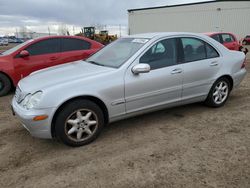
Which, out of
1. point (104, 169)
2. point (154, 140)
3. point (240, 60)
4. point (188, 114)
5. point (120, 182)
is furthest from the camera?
point (240, 60)

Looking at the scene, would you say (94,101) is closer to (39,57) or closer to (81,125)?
(81,125)

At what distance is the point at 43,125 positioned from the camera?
3.38m

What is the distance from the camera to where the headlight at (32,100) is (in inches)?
133

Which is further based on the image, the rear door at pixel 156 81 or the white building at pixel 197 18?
the white building at pixel 197 18

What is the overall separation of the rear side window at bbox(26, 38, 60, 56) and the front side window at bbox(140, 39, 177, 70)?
3595 millimetres

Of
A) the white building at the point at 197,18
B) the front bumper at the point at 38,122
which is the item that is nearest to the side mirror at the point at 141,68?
the front bumper at the point at 38,122

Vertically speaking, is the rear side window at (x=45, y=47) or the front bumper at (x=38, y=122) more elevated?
the rear side window at (x=45, y=47)

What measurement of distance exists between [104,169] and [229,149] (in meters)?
1.67

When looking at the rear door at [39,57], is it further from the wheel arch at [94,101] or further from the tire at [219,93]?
the tire at [219,93]

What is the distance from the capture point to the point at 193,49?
182 inches

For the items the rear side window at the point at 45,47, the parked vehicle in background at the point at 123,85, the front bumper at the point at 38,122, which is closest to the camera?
the front bumper at the point at 38,122

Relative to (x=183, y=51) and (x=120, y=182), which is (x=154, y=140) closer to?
(x=120, y=182)

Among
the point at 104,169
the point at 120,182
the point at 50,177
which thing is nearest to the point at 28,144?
the point at 50,177

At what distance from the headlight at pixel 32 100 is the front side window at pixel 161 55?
1588mm
